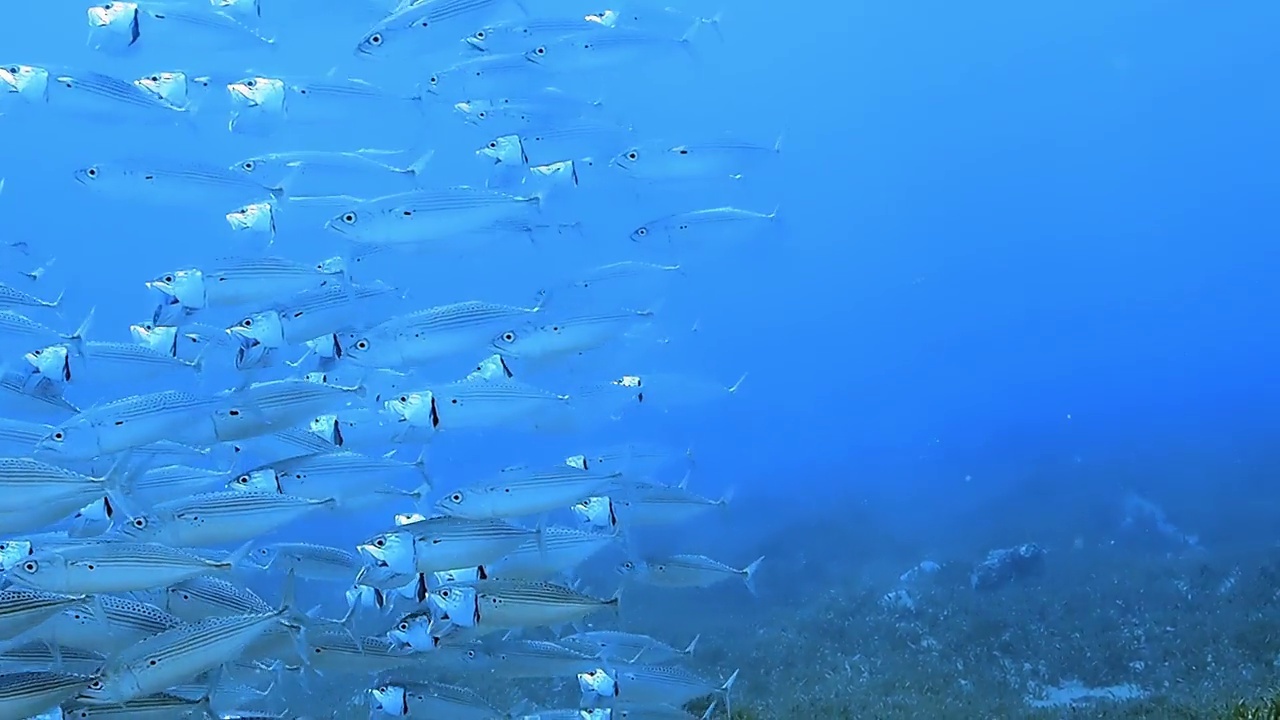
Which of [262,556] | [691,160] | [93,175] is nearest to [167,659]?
[262,556]

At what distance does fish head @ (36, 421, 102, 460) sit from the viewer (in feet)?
15.1

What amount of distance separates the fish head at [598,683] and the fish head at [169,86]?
188 inches

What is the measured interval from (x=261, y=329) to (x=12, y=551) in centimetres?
176

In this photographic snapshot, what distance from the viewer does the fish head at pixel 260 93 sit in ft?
20.9

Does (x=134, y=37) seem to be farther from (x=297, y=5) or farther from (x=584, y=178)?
(x=584, y=178)

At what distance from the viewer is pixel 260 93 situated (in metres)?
6.38

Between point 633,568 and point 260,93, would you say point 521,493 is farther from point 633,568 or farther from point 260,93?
point 260,93

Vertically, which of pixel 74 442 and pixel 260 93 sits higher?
pixel 260 93

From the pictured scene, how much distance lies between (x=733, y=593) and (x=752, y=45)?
62.9m

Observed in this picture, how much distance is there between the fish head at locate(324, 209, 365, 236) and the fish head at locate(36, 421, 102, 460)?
181 cm

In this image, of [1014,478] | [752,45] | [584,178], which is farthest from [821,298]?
[584,178]

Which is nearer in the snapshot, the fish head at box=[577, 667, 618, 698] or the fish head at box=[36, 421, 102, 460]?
the fish head at box=[36, 421, 102, 460]

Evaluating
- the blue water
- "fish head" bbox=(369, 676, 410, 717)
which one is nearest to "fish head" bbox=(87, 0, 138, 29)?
"fish head" bbox=(369, 676, 410, 717)

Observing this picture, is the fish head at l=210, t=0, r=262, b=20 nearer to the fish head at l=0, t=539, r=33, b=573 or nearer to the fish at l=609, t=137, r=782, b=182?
the fish at l=609, t=137, r=782, b=182
